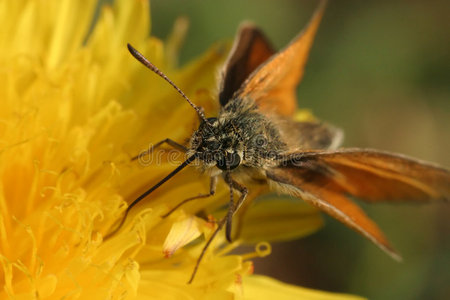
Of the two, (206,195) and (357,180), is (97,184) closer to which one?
(206,195)

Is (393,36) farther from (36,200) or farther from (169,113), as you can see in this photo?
(36,200)

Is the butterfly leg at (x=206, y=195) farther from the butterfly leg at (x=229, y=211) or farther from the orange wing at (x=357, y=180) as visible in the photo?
the orange wing at (x=357, y=180)

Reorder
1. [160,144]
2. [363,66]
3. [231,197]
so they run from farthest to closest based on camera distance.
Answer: [363,66], [160,144], [231,197]

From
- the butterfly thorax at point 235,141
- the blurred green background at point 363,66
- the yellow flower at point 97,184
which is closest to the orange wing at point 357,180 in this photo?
the butterfly thorax at point 235,141

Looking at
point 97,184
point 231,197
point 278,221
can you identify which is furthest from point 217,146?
point 278,221

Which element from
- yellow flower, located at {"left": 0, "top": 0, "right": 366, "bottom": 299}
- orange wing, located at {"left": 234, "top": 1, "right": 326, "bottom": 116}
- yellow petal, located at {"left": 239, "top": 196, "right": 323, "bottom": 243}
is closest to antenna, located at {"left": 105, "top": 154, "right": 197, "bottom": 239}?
yellow flower, located at {"left": 0, "top": 0, "right": 366, "bottom": 299}

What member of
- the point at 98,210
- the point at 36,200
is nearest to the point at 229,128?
the point at 98,210

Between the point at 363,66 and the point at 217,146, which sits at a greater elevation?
the point at 217,146
